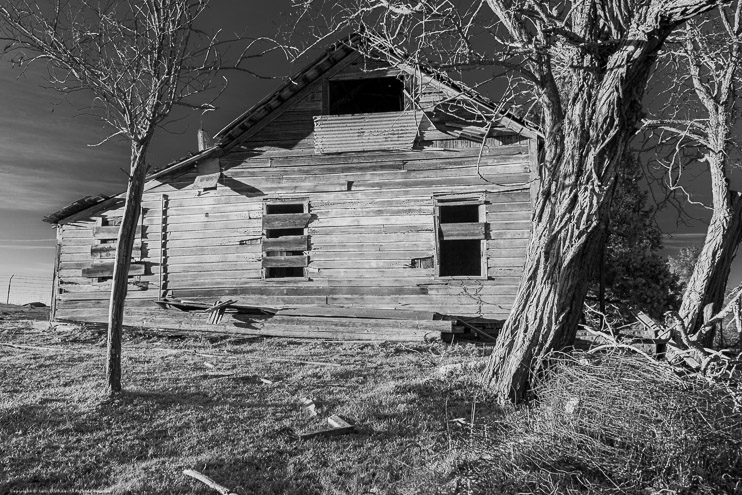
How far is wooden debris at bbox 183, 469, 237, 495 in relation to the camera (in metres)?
4.11

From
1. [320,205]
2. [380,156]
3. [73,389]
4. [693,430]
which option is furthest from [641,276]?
[73,389]

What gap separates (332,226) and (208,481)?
9194 mm

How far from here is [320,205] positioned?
13.2 metres

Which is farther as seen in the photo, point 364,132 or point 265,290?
point 265,290

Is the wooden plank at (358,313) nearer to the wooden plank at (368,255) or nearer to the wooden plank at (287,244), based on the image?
the wooden plank at (368,255)

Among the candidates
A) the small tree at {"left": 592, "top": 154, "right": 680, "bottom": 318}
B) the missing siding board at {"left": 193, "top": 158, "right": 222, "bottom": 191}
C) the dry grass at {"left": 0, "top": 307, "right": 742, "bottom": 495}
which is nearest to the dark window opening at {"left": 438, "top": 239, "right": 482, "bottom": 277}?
the small tree at {"left": 592, "top": 154, "right": 680, "bottom": 318}

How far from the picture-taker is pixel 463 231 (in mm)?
12414

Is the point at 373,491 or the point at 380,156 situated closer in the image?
the point at 373,491

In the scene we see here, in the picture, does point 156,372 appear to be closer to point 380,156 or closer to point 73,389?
point 73,389

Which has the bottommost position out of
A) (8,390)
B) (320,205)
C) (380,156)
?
(8,390)

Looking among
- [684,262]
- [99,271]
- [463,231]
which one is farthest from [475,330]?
[684,262]

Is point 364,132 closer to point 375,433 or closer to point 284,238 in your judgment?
point 284,238

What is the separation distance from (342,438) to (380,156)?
29.3 ft

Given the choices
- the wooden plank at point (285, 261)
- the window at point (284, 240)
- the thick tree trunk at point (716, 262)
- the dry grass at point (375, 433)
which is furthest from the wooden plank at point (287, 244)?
the thick tree trunk at point (716, 262)
